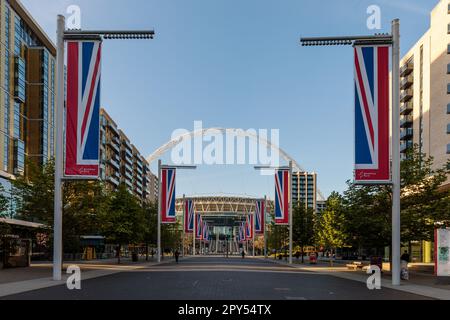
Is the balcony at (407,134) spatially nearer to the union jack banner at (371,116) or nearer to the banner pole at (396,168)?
the banner pole at (396,168)

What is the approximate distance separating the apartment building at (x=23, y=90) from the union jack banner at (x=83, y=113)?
60.6m

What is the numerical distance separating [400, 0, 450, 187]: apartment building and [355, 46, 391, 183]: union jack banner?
2161 inches

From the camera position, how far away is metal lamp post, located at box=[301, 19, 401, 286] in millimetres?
28672

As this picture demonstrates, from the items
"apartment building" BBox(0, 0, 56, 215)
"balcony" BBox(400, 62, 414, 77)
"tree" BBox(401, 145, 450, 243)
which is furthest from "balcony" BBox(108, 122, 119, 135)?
"tree" BBox(401, 145, 450, 243)

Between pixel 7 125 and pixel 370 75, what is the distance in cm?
7348

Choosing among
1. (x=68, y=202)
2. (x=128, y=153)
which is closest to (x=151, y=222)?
(x=68, y=202)

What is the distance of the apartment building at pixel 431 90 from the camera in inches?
3541

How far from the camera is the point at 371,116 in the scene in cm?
2773

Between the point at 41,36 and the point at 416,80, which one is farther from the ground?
the point at 41,36

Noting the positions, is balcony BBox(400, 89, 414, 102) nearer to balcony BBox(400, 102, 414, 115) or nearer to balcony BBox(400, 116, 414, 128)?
balcony BBox(400, 102, 414, 115)

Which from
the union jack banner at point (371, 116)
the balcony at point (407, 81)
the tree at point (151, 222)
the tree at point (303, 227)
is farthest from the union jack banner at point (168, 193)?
the balcony at point (407, 81)
